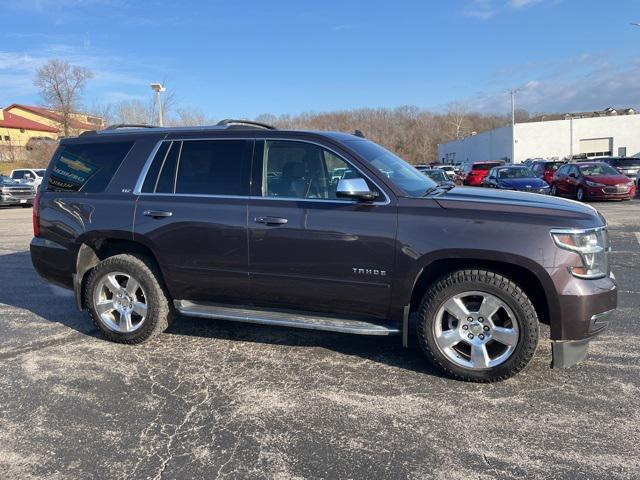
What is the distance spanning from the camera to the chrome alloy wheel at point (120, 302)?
4.80m

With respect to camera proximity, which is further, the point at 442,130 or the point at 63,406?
the point at 442,130

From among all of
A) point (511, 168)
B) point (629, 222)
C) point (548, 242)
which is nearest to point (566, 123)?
point (511, 168)

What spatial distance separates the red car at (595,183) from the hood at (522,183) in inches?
74.7

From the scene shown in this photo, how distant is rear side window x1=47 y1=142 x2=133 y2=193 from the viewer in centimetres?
493

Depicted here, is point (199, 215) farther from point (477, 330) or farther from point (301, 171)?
point (477, 330)

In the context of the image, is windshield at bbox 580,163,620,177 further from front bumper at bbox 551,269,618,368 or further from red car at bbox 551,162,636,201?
front bumper at bbox 551,269,618,368

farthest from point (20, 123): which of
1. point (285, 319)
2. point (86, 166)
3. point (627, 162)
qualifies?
point (285, 319)

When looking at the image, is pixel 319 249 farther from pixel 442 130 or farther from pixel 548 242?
pixel 442 130

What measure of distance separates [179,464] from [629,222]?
1318 cm

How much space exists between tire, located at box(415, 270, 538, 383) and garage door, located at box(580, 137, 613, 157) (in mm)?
62926

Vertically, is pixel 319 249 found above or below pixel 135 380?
above

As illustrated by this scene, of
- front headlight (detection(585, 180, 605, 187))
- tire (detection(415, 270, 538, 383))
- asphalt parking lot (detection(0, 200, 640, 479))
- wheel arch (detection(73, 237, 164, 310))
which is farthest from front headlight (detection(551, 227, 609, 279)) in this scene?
front headlight (detection(585, 180, 605, 187))

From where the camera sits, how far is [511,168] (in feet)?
65.3

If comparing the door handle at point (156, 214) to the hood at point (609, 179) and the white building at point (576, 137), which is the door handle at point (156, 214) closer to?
the hood at point (609, 179)
